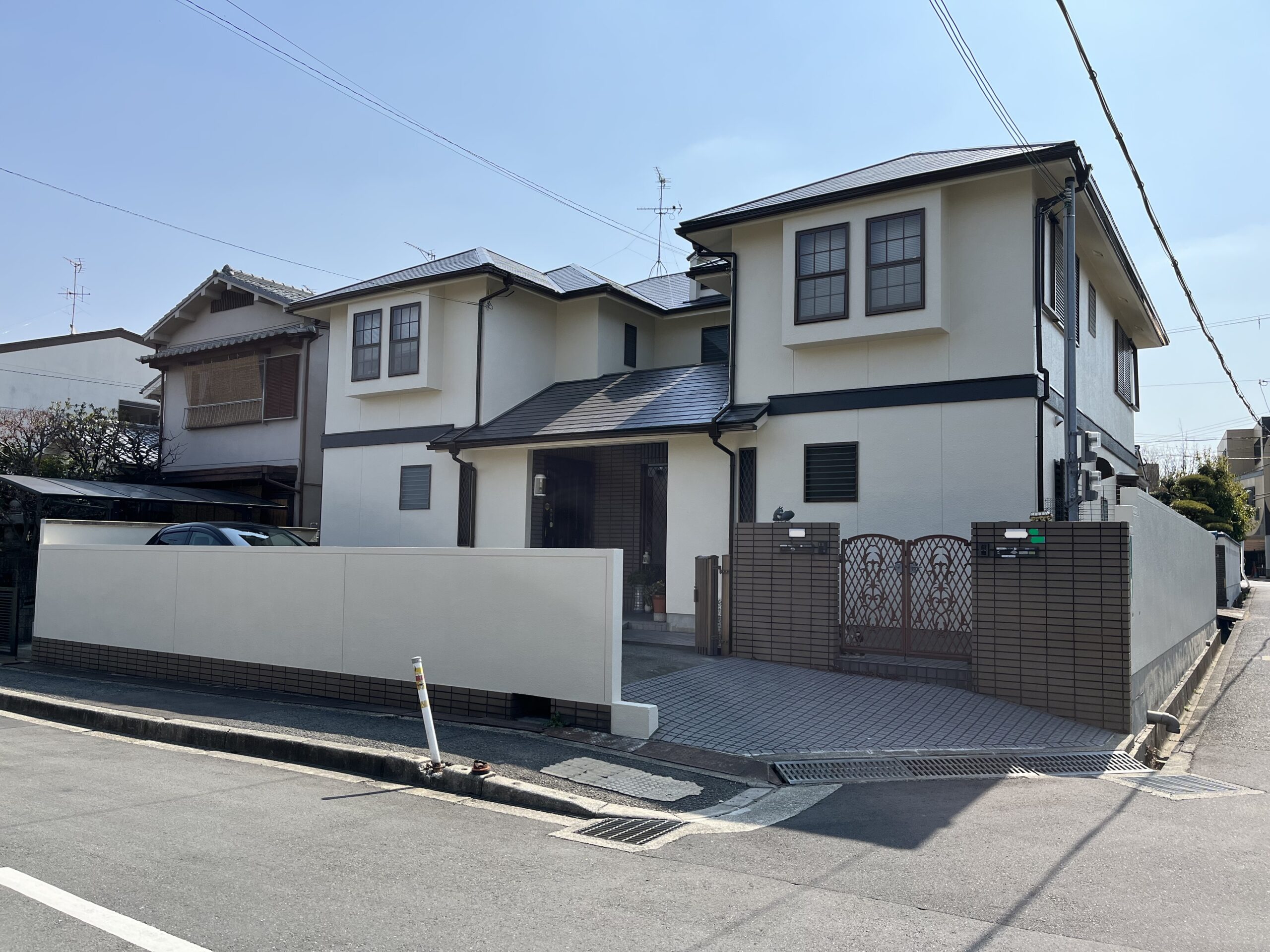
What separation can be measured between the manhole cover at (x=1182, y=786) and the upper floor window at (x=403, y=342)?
1351 centimetres

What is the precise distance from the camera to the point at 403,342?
17.7 meters

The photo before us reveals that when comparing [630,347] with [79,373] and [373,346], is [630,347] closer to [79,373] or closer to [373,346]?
[373,346]

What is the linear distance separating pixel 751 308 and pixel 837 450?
274 cm

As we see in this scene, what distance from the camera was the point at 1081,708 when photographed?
8.86 meters

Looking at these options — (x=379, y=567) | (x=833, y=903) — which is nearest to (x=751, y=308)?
(x=379, y=567)

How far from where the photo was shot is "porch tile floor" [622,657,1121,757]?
26.1 feet

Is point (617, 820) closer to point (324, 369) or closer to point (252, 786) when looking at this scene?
point (252, 786)

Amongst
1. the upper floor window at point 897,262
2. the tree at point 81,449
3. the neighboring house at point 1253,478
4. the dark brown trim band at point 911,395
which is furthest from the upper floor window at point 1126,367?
the neighboring house at point 1253,478

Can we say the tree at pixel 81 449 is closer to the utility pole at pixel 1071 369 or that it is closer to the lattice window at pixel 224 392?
the lattice window at pixel 224 392

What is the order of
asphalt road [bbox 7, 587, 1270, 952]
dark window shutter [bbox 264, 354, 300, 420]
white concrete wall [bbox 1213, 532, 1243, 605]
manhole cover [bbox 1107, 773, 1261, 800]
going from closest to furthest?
asphalt road [bbox 7, 587, 1270, 952] → manhole cover [bbox 1107, 773, 1261, 800] → dark window shutter [bbox 264, 354, 300, 420] → white concrete wall [bbox 1213, 532, 1243, 605]

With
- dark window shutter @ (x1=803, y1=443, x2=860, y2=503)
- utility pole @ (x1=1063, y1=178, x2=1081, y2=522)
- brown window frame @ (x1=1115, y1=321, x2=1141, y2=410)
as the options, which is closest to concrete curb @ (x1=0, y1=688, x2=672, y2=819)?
dark window shutter @ (x1=803, y1=443, x2=860, y2=503)

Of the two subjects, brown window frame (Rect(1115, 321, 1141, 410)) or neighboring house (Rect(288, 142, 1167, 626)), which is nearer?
neighboring house (Rect(288, 142, 1167, 626))

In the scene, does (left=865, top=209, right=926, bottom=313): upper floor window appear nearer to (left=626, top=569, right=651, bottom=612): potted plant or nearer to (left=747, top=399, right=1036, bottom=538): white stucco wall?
(left=747, top=399, right=1036, bottom=538): white stucco wall

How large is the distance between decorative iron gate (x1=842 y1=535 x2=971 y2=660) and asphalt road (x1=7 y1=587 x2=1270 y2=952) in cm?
306
